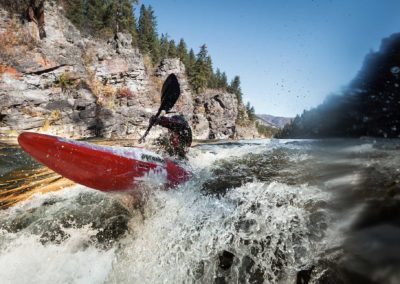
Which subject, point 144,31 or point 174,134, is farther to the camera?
point 144,31

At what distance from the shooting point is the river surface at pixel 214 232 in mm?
3047

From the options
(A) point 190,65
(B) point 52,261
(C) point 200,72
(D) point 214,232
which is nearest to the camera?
(D) point 214,232

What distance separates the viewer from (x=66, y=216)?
5805mm

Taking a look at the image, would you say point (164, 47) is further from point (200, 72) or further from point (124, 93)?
point (124, 93)

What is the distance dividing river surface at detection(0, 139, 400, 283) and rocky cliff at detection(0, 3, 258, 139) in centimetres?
2017

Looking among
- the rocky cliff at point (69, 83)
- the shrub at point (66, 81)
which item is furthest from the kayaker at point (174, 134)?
the shrub at point (66, 81)

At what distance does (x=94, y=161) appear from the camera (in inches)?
215

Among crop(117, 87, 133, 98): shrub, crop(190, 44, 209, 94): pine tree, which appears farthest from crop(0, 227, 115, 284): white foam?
crop(190, 44, 209, 94): pine tree

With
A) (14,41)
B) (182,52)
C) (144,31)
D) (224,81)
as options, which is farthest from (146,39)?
(14,41)

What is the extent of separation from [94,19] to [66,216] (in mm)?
45033

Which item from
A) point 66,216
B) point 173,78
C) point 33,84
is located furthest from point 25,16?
point 66,216

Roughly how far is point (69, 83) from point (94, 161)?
92.0 ft

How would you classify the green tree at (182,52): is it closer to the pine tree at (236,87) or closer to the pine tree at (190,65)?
the pine tree at (190,65)

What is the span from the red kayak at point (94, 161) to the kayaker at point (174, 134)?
104 centimetres
